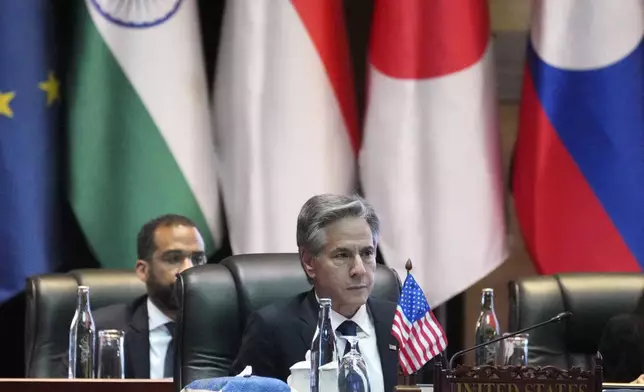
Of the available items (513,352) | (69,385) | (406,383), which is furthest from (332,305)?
(406,383)

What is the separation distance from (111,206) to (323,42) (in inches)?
44.5

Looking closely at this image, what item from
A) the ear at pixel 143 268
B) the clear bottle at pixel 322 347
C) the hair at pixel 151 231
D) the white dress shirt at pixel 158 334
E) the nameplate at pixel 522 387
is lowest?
the nameplate at pixel 522 387

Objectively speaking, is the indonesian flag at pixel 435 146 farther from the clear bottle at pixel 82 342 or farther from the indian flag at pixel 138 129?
the clear bottle at pixel 82 342

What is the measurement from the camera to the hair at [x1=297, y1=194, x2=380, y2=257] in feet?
11.6

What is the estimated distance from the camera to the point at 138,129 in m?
5.41

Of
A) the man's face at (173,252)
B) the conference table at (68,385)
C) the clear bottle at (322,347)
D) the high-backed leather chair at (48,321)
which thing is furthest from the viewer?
the man's face at (173,252)

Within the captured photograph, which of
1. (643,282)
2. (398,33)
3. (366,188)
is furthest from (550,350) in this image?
(398,33)

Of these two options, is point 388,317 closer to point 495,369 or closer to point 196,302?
point 196,302

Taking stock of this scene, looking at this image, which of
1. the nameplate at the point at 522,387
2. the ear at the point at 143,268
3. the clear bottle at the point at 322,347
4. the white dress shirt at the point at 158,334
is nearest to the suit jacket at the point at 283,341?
the clear bottle at the point at 322,347

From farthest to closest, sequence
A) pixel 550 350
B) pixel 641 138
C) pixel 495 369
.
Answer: pixel 641 138
pixel 550 350
pixel 495 369

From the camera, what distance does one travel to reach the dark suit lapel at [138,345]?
4555 mm

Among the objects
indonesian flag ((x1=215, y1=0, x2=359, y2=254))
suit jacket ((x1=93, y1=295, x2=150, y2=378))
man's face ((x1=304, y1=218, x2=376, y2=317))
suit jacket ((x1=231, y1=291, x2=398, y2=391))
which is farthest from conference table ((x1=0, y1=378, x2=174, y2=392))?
indonesian flag ((x1=215, y1=0, x2=359, y2=254))

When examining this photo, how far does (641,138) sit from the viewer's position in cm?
529

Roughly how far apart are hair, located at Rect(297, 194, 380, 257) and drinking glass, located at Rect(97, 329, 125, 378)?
0.60 metres
